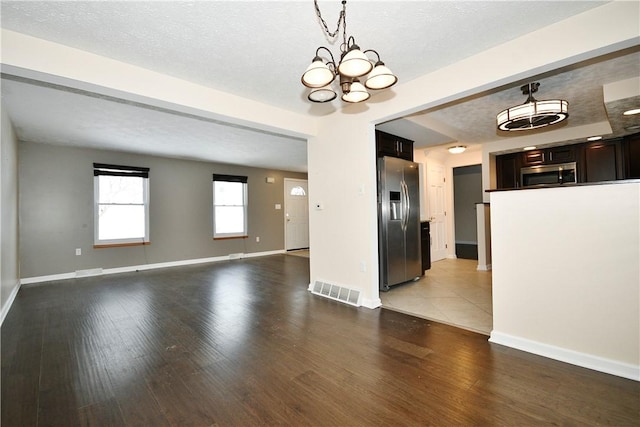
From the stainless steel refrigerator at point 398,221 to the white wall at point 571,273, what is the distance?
158 centimetres

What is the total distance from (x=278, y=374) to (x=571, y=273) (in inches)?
91.4

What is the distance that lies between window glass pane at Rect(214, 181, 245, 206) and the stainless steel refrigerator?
489 cm

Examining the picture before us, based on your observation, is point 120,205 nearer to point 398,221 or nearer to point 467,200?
point 398,221

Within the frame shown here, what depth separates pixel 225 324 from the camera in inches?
117

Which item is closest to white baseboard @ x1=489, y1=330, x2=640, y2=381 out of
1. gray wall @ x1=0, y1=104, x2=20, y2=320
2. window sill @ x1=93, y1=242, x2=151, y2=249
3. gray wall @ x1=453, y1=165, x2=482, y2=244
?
gray wall @ x1=0, y1=104, x2=20, y2=320

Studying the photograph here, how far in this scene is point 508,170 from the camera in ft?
18.3

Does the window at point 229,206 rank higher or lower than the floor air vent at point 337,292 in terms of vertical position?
higher

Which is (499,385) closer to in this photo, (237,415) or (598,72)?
(237,415)

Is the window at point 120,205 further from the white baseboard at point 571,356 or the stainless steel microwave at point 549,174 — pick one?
the stainless steel microwave at point 549,174

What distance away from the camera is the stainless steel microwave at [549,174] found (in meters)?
4.87


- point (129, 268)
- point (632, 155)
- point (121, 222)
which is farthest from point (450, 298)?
point (121, 222)

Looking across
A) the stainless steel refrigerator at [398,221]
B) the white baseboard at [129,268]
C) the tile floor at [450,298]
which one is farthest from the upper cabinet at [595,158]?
the white baseboard at [129,268]

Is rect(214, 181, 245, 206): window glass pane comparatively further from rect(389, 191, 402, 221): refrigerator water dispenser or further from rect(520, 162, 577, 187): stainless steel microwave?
rect(520, 162, 577, 187): stainless steel microwave

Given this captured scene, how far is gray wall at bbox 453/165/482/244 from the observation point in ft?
26.6
